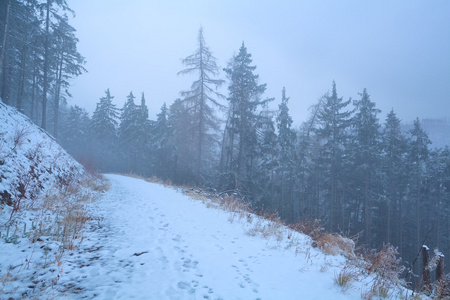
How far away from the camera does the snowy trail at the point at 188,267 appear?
261cm

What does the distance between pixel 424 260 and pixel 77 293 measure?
213 inches

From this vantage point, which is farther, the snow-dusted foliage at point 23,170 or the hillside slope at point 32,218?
the snow-dusted foliage at point 23,170

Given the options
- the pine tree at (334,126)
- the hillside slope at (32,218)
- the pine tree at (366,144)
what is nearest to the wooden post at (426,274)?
the hillside slope at (32,218)

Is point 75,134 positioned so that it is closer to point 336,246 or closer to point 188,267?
point 188,267

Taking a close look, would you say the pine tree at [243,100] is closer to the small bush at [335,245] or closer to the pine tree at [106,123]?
the small bush at [335,245]

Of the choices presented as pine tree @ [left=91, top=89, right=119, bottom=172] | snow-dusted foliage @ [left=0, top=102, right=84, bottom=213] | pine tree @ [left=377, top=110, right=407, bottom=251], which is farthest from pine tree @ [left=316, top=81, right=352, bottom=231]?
pine tree @ [left=91, top=89, right=119, bottom=172]

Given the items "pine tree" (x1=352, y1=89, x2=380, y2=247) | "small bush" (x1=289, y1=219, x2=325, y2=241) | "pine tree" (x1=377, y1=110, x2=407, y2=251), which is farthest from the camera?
"pine tree" (x1=377, y1=110, x2=407, y2=251)

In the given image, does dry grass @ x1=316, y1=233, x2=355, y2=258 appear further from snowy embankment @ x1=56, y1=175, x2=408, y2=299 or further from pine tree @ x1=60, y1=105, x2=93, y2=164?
pine tree @ x1=60, y1=105, x2=93, y2=164

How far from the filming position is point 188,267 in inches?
128

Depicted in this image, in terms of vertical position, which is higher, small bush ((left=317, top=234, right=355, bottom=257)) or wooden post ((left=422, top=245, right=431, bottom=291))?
wooden post ((left=422, top=245, right=431, bottom=291))

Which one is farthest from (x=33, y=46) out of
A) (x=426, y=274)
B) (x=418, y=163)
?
(x=418, y=163)

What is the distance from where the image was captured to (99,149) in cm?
5106

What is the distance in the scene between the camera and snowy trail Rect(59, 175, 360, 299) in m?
2.61

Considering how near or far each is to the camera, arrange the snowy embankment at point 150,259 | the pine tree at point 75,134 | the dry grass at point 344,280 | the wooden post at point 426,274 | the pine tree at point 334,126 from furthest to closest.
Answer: the pine tree at point 75,134 → the pine tree at point 334,126 → the wooden post at point 426,274 → the dry grass at point 344,280 → the snowy embankment at point 150,259
